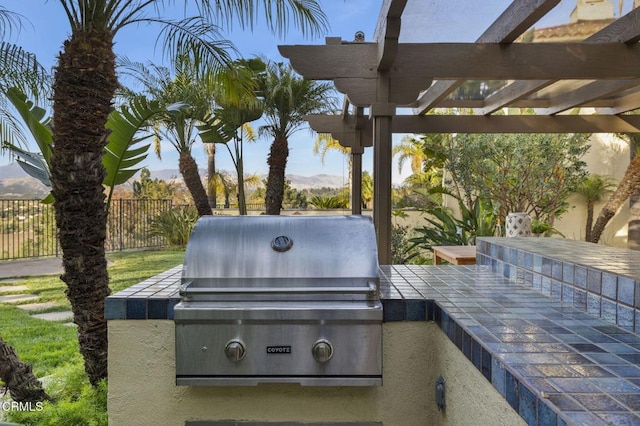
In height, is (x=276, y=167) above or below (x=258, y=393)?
above

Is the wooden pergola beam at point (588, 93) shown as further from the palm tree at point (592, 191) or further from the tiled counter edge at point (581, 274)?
the palm tree at point (592, 191)

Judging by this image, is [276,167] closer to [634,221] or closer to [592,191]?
[592,191]

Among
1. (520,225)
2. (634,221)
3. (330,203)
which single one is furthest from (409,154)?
(520,225)

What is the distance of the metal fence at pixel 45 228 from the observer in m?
10.1

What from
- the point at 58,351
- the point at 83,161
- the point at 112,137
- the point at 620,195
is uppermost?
the point at 112,137

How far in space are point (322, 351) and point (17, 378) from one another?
281 centimetres

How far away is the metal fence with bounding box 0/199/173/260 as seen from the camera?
10055mm

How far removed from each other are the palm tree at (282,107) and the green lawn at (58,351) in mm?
2754

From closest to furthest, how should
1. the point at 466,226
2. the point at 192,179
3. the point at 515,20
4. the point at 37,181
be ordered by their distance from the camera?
the point at 515,20 < the point at 466,226 < the point at 192,179 < the point at 37,181

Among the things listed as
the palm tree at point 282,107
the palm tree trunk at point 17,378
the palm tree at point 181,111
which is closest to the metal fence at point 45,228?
the palm tree at point 181,111

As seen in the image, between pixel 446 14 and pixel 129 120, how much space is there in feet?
8.43

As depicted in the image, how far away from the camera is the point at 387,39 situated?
3.10m

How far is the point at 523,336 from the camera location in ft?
4.10

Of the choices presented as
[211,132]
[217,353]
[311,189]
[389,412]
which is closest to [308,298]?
[217,353]
